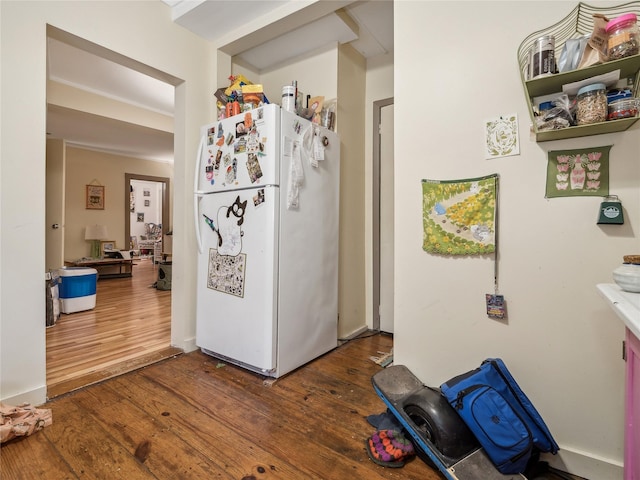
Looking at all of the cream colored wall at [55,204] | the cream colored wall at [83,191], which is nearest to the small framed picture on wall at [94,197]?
the cream colored wall at [83,191]

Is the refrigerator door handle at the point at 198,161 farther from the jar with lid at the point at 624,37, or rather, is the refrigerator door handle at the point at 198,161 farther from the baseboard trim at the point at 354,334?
the jar with lid at the point at 624,37

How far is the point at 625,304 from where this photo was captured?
2.62 ft

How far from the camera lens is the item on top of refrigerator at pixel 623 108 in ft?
3.48

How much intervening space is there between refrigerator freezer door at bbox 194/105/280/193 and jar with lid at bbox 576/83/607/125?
4.77 ft

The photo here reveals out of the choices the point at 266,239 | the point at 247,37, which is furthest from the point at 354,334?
the point at 247,37

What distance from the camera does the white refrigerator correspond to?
6.34 ft

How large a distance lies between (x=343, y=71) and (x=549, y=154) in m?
1.86

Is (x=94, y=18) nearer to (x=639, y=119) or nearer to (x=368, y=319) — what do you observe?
(x=639, y=119)

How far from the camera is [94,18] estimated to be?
73.2 inches

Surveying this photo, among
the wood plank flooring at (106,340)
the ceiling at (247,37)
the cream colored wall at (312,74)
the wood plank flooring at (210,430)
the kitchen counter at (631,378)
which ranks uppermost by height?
the ceiling at (247,37)

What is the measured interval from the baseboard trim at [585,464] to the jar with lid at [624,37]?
4.94ft

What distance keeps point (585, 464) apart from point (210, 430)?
162 centimetres

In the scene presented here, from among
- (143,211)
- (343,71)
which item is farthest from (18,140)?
(143,211)

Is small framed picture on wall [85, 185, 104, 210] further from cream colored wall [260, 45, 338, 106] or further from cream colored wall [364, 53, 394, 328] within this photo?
cream colored wall [364, 53, 394, 328]
